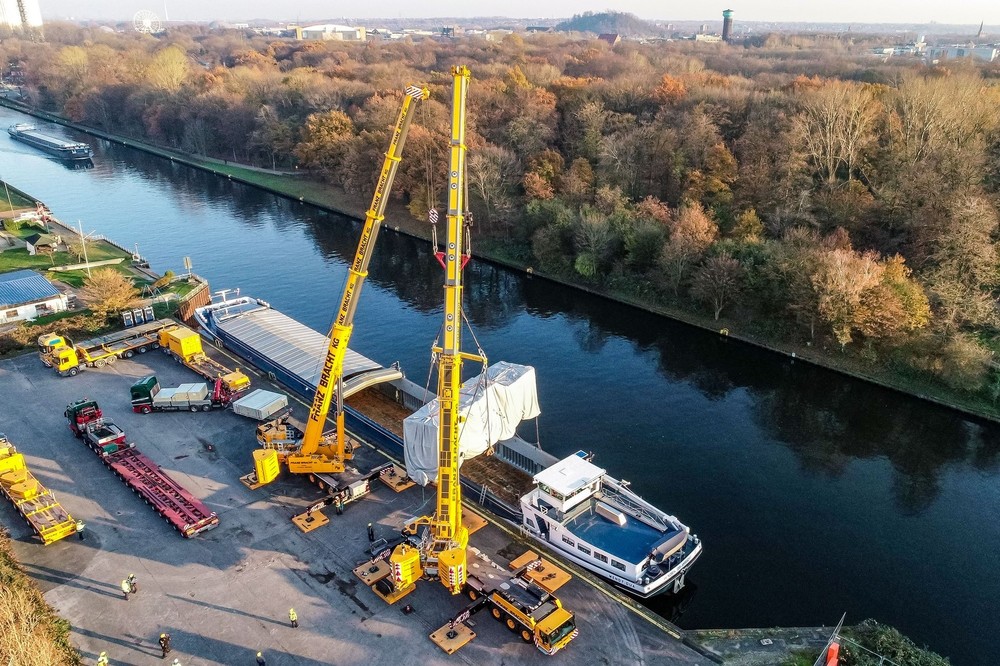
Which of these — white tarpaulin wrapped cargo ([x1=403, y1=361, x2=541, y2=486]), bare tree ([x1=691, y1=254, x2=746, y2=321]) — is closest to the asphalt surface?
white tarpaulin wrapped cargo ([x1=403, y1=361, x2=541, y2=486])

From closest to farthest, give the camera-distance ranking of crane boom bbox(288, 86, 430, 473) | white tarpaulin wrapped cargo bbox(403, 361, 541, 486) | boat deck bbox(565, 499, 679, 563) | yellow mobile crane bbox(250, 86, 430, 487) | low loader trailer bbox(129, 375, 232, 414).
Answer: boat deck bbox(565, 499, 679, 563) → crane boom bbox(288, 86, 430, 473) → yellow mobile crane bbox(250, 86, 430, 487) → white tarpaulin wrapped cargo bbox(403, 361, 541, 486) → low loader trailer bbox(129, 375, 232, 414)

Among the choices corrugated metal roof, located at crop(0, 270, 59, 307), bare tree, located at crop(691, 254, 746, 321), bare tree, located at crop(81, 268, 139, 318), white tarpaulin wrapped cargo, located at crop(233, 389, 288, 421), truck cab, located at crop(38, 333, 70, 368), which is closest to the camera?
white tarpaulin wrapped cargo, located at crop(233, 389, 288, 421)

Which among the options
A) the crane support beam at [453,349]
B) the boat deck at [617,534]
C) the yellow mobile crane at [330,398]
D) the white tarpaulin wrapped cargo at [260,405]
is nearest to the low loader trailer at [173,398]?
the white tarpaulin wrapped cargo at [260,405]

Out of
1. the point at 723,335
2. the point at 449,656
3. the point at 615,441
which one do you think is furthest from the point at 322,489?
the point at 723,335

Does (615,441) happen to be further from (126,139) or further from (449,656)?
(126,139)

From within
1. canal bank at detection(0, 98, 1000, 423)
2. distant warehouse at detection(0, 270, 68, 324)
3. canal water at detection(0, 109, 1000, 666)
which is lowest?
canal water at detection(0, 109, 1000, 666)

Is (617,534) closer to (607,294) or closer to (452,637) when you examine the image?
(452,637)

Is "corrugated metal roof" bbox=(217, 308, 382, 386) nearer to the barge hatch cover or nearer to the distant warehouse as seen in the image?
the barge hatch cover
